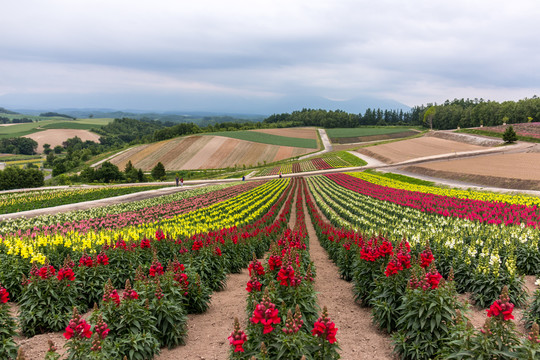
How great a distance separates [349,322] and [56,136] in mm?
208782

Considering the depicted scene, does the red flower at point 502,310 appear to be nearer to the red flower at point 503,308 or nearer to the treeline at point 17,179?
the red flower at point 503,308

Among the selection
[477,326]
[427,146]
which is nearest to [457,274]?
[477,326]

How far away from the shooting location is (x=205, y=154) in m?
98.0

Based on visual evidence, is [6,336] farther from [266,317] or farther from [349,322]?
[349,322]

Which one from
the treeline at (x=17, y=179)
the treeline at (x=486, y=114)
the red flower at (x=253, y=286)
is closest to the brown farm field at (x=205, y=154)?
the treeline at (x=17, y=179)

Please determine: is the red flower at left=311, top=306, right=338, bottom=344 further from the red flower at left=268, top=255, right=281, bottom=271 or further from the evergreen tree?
the evergreen tree

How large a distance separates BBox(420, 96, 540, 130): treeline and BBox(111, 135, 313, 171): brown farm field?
74177 mm

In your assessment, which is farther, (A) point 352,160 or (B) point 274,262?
(A) point 352,160

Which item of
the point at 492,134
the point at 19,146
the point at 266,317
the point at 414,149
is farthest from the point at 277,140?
the point at 19,146

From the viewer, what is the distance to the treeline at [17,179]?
2148 inches

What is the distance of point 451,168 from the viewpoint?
50938 millimetres

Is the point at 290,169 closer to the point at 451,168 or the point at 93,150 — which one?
the point at 451,168

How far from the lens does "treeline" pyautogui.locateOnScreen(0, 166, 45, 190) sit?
2148 inches

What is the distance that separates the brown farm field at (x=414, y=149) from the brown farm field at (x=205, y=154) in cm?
2419
